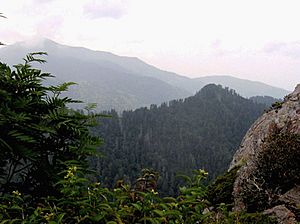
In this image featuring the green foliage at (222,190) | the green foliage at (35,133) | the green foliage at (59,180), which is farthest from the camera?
the green foliage at (222,190)

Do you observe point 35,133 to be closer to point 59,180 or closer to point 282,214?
point 59,180

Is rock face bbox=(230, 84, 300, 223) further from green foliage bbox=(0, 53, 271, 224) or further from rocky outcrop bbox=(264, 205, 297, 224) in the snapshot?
green foliage bbox=(0, 53, 271, 224)

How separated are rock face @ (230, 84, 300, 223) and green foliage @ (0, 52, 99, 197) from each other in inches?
107

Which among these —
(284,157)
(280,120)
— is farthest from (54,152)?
(280,120)

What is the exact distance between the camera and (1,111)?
15.8 feet

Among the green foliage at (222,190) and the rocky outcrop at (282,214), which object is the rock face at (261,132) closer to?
the green foliage at (222,190)

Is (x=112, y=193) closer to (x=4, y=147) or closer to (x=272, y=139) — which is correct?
(x=4, y=147)

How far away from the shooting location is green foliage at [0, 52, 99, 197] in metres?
A: 4.79

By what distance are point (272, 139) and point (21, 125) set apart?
412cm

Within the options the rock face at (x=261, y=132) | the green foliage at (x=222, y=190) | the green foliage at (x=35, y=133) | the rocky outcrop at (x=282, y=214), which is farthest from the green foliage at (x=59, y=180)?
the green foliage at (x=222, y=190)

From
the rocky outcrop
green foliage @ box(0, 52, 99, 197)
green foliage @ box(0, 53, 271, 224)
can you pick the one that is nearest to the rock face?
the rocky outcrop

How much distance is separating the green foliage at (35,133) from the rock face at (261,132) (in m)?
2.71

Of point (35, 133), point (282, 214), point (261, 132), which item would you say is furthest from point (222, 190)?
point (35, 133)

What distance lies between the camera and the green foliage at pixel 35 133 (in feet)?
15.7
